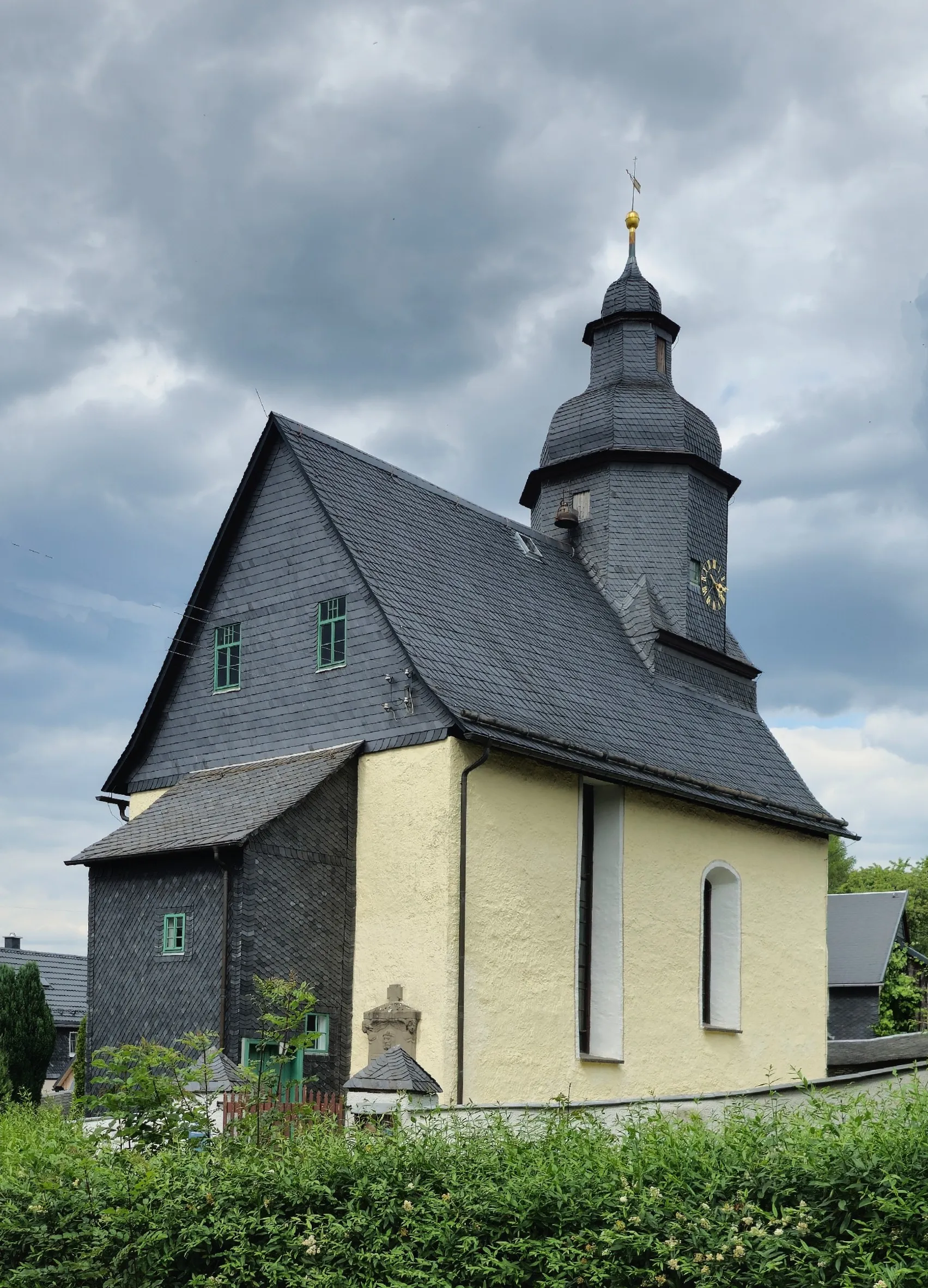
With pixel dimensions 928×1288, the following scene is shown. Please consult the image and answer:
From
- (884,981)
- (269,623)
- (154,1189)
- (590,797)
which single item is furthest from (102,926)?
(884,981)

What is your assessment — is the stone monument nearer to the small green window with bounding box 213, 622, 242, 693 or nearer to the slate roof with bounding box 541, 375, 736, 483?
the small green window with bounding box 213, 622, 242, 693

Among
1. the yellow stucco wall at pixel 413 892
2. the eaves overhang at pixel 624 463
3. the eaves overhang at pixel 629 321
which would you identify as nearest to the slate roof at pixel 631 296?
the eaves overhang at pixel 629 321

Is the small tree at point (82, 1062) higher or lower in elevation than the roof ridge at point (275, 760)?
lower

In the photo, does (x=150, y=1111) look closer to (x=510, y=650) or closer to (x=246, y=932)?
(x=246, y=932)

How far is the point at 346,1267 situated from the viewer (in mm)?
7137

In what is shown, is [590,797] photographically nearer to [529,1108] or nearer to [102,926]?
[102,926]

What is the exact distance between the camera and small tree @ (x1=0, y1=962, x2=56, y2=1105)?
2525 cm

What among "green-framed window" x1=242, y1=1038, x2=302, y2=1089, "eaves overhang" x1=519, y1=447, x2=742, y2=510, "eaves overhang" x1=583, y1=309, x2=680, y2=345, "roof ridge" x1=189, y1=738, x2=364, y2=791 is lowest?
"green-framed window" x1=242, y1=1038, x2=302, y2=1089

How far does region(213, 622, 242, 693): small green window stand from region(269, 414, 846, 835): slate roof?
237 centimetres

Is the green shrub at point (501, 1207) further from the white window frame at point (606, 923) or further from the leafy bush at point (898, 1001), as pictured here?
the leafy bush at point (898, 1001)

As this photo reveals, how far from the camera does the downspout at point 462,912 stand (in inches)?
621

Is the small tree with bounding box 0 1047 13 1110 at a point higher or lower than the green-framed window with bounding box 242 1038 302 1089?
lower

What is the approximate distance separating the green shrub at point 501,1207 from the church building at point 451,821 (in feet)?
24.9

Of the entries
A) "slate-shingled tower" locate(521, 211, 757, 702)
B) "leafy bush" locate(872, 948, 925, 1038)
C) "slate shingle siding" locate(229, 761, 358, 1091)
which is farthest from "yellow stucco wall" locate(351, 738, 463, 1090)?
"leafy bush" locate(872, 948, 925, 1038)
